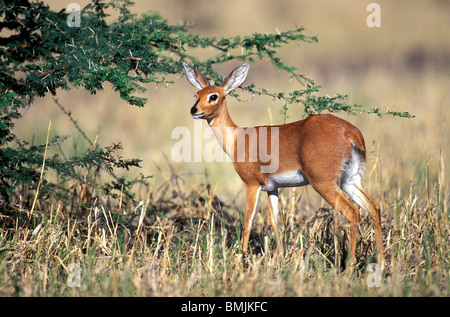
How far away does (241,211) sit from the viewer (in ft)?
28.4

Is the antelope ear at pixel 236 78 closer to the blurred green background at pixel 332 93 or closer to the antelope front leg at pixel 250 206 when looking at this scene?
the blurred green background at pixel 332 93

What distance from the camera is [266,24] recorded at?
2591 cm

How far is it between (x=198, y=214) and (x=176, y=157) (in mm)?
3673

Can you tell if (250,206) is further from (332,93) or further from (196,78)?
(332,93)

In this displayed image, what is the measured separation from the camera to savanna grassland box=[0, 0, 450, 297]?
17.3 ft

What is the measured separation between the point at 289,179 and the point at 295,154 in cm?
25

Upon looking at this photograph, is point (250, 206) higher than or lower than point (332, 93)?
lower

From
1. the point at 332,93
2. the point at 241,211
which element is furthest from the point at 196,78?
the point at 332,93

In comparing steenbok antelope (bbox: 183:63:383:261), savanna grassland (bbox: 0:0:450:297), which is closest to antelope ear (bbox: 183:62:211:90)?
steenbok antelope (bbox: 183:63:383:261)

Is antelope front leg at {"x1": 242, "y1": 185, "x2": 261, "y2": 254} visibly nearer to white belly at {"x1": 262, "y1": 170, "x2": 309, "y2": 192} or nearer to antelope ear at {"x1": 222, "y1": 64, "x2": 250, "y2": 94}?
white belly at {"x1": 262, "y1": 170, "x2": 309, "y2": 192}

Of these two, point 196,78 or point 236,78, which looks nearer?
point 236,78

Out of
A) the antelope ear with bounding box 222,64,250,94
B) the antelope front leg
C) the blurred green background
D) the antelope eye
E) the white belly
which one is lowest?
the antelope front leg

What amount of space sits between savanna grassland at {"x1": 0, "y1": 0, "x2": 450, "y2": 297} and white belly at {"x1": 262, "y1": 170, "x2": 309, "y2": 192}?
1.61 feet
